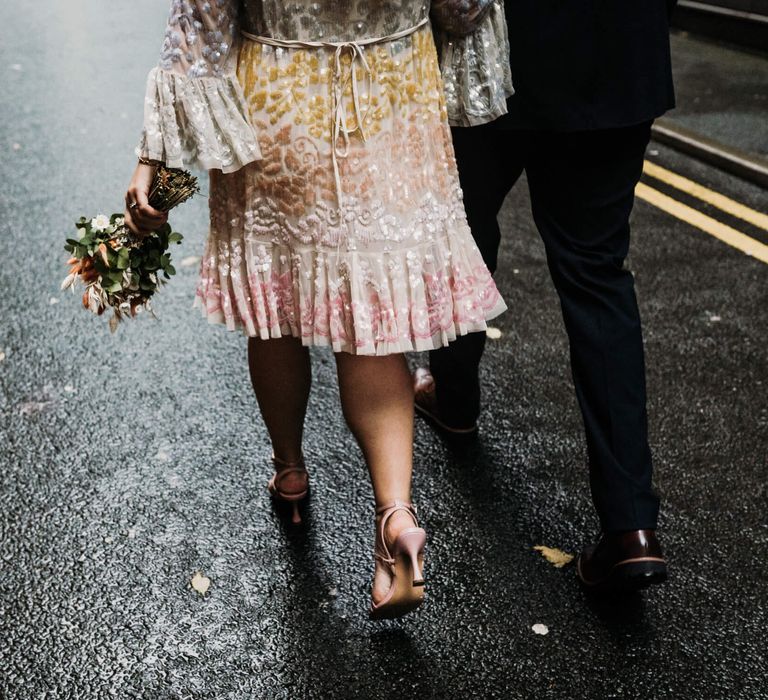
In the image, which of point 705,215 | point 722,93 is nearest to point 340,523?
point 705,215

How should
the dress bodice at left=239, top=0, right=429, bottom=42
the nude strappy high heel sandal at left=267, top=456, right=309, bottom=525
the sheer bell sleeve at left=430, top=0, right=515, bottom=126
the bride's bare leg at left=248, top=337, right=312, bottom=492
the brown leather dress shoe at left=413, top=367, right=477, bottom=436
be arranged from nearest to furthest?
the dress bodice at left=239, top=0, right=429, bottom=42 → the sheer bell sleeve at left=430, top=0, right=515, bottom=126 → the bride's bare leg at left=248, top=337, right=312, bottom=492 → the nude strappy high heel sandal at left=267, top=456, right=309, bottom=525 → the brown leather dress shoe at left=413, top=367, right=477, bottom=436

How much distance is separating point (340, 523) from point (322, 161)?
120 centimetres

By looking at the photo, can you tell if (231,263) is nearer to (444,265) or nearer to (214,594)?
(444,265)

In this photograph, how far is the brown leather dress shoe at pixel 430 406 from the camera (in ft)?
10.4

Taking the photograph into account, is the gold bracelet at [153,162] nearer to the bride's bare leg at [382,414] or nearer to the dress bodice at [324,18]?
the dress bodice at [324,18]

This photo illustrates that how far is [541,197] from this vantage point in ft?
7.79

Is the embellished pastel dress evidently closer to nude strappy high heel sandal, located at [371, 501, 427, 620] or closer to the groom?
the groom

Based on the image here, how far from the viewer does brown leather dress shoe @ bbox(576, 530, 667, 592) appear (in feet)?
7.57

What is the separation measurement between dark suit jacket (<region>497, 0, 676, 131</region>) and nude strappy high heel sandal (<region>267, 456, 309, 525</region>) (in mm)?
1194

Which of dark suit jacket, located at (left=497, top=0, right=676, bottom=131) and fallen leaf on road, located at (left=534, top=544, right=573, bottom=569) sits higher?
dark suit jacket, located at (left=497, top=0, right=676, bottom=131)

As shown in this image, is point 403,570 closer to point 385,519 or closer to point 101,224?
point 385,519

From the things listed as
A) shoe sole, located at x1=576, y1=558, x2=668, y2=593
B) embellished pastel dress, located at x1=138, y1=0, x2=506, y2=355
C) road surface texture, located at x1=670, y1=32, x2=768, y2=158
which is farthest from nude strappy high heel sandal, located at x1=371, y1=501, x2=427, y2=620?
road surface texture, located at x1=670, y1=32, x2=768, y2=158

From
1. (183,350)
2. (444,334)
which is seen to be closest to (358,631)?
(444,334)

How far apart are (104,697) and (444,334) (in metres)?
1.16
